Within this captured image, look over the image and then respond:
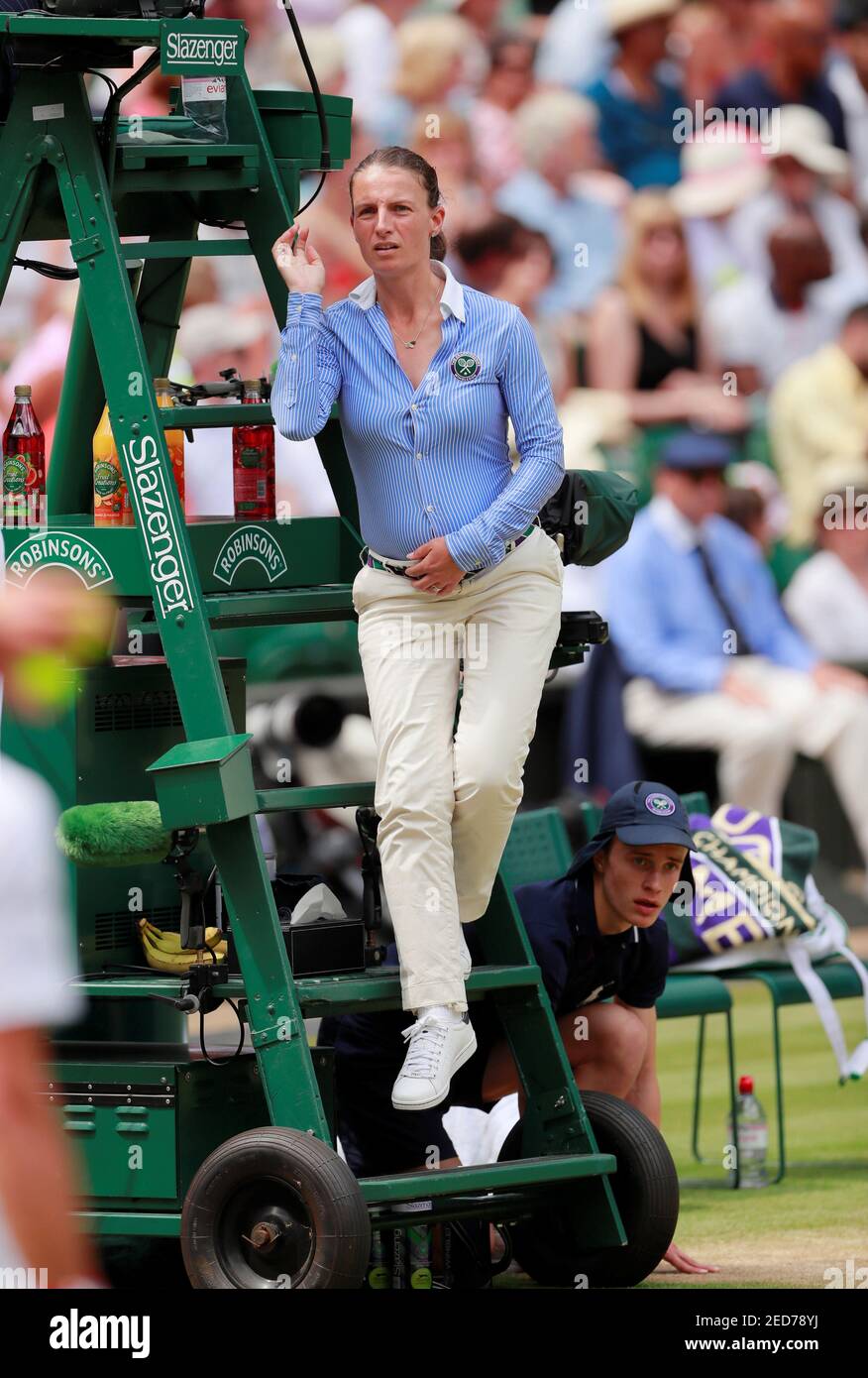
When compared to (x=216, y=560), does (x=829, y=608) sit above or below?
below

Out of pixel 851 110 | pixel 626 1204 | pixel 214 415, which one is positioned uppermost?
pixel 851 110

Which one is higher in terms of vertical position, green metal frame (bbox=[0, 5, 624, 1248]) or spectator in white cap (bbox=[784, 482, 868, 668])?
green metal frame (bbox=[0, 5, 624, 1248])

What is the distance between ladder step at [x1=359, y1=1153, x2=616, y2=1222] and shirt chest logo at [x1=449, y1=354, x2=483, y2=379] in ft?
5.57

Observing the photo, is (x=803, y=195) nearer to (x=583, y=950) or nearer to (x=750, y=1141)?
(x=750, y=1141)

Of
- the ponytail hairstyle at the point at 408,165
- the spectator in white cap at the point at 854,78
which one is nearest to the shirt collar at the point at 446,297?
the ponytail hairstyle at the point at 408,165

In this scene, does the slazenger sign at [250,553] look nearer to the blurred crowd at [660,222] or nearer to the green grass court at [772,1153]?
the green grass court at [772,1153]

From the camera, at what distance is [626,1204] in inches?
234

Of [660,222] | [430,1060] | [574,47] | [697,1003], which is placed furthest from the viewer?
[574,47]

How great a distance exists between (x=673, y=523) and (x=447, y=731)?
5038mm

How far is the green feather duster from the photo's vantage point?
5.62 m
